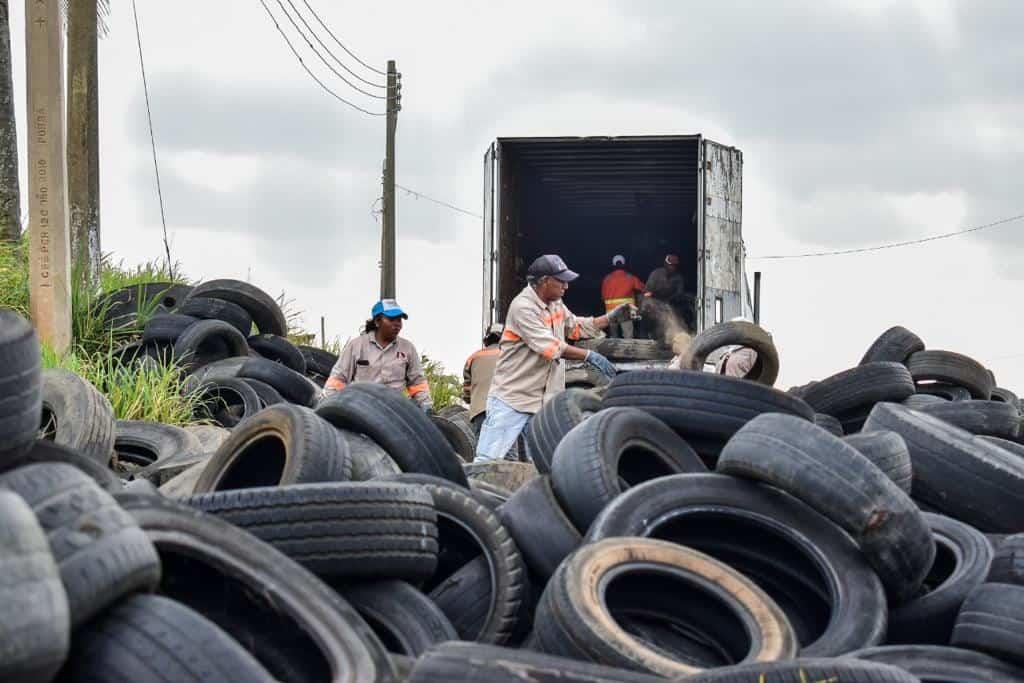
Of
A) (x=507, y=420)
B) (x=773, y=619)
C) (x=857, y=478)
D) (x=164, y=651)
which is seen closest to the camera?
(x=164, y=651)

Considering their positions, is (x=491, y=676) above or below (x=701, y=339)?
below

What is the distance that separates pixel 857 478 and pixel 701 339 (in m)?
3.77

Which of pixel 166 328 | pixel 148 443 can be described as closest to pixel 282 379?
pixel 166 328

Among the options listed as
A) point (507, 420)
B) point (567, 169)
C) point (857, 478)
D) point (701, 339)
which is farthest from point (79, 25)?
point (857, 478)

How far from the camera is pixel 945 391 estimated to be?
456 inches

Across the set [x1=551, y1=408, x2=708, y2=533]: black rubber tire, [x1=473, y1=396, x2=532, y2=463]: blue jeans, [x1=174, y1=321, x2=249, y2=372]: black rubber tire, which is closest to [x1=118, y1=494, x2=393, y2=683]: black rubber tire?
[x1=551, y1=408, x2=708, y2=533]: black rubber tire

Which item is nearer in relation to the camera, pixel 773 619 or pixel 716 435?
pixel 773 619

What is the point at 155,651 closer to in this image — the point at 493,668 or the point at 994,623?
the point at 493,668

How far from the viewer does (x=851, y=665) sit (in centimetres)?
365

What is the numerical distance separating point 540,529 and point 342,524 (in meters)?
1.10

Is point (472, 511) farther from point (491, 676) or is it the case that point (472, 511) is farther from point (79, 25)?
point (79, 25)

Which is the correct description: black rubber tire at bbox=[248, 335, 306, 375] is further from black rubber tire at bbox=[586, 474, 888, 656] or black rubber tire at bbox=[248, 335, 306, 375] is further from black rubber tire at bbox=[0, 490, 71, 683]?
black rubber tire at bbox=[0, 490, 71, 683]

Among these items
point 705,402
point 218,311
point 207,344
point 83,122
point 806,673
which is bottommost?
point 806,673

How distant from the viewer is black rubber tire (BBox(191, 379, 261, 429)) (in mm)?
11116
